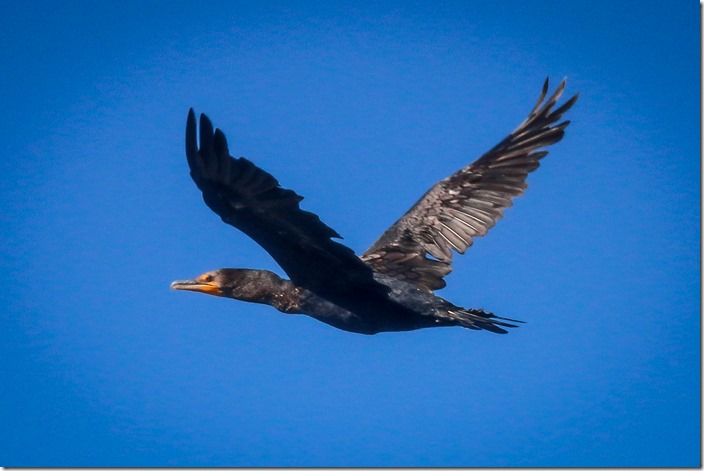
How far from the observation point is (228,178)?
32.4 feet

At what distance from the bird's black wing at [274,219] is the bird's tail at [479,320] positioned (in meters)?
1.02

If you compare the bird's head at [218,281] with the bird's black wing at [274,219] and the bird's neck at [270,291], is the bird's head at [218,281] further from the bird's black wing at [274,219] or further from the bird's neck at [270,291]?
the bird's black wing at [274,219]

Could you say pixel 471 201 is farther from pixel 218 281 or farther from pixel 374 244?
pixel 218 281

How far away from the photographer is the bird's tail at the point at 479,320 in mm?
10984

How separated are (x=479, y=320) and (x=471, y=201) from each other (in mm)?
2566

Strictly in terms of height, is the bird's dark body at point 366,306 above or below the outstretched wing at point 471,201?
below

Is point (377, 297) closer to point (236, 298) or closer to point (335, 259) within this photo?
point (335, 259)

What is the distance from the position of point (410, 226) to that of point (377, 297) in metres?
1.88

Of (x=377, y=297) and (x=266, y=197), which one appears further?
(x=377, y=297)

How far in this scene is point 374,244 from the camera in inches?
501

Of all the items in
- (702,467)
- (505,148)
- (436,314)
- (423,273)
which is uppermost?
(505,148)

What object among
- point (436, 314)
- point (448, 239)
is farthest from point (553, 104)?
point (436, 314)

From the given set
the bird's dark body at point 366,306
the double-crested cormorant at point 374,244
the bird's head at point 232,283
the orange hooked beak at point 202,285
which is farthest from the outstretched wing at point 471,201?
the orange hooked beak at point 202,285

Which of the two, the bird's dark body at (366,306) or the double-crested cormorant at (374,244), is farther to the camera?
the bird's dark body at (366,306)
